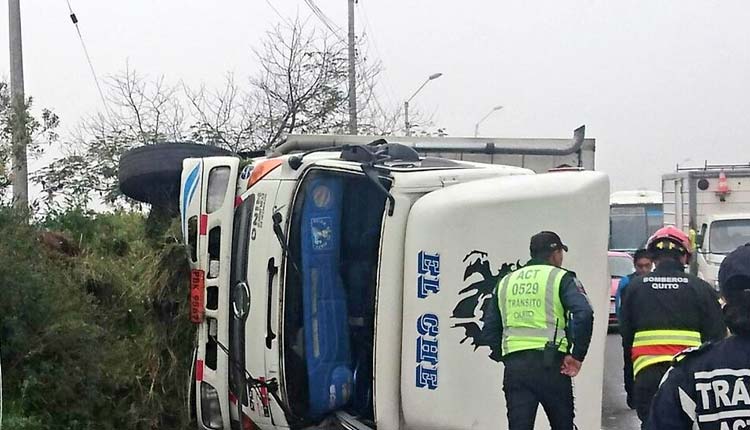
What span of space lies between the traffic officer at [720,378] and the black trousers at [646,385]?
10.5 feet

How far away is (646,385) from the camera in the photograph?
6.07 metres

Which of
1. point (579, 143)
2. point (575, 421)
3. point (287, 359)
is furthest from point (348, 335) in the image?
point (579, 143)

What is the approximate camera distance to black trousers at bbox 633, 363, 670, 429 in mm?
5969

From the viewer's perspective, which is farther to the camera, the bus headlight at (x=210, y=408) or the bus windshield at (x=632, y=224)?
the bus windshield at (x=632, y=224)

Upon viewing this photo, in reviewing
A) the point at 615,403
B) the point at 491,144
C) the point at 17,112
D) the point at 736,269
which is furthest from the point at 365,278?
the point at 17,112

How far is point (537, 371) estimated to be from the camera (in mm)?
5055

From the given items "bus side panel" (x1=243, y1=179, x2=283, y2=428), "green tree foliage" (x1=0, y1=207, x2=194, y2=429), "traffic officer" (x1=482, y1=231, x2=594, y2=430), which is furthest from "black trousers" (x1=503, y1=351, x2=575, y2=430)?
"green tree foliage" (x1=0, y1=207, x2=194, y2=429)

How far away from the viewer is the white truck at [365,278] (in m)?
5.16

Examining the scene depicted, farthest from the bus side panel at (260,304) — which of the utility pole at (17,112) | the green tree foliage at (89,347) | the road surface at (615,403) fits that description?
the road surface at (615,403)

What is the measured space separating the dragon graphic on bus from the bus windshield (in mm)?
19476

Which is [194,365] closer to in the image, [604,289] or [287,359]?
[287,359]

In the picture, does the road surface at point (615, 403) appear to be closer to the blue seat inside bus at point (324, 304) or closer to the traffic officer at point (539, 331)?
the blue seat inside bus at point (324, 304)

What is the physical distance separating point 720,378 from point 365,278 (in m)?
3.30

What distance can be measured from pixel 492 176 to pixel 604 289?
0.99 m
